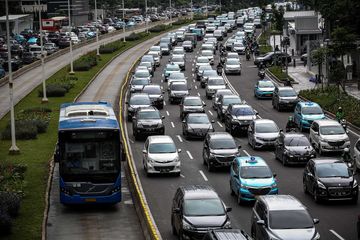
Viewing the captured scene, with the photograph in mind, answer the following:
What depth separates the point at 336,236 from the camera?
1120 inches

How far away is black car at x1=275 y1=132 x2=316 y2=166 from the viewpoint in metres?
41.0

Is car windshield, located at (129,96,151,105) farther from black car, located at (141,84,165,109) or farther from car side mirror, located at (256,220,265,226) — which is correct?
car side mirror, located at (256,220,265,226)

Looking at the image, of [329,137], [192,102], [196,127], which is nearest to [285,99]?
[192,102]

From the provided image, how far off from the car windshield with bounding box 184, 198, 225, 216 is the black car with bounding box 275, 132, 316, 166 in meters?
13.6

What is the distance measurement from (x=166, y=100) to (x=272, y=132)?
2297 cm

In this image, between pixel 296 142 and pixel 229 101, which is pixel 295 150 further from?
pixel 229 101

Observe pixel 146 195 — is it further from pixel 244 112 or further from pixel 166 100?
pixel 166 100

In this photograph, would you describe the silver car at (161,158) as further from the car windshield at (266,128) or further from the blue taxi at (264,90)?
the blue taxi at (264,90)

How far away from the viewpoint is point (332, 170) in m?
33.6

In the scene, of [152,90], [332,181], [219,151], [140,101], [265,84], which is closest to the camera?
[332,181]

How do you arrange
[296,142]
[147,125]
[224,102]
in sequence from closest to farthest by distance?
[296,142] < [147,125] < [224,102]

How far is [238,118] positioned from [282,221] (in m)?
25.3

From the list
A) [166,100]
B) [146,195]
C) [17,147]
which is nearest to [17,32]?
[166,100]

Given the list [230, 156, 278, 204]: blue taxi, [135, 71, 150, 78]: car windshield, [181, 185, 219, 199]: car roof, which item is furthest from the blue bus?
[135, 71, 150, 78]: car windshield
